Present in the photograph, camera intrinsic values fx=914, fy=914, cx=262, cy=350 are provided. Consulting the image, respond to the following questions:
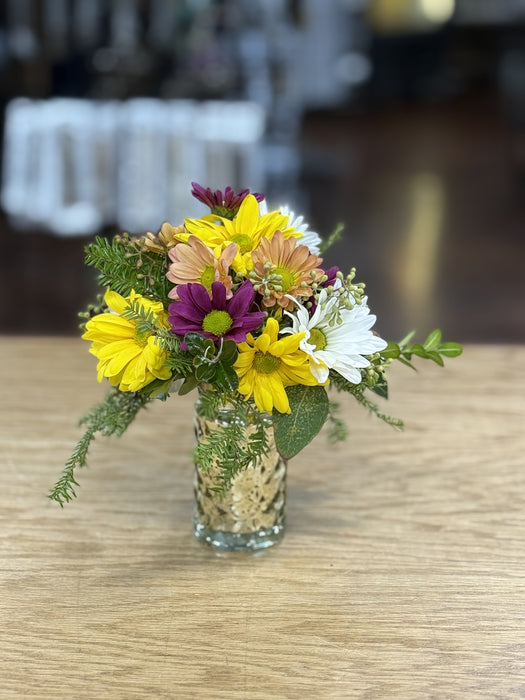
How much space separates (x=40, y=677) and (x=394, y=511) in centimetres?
45

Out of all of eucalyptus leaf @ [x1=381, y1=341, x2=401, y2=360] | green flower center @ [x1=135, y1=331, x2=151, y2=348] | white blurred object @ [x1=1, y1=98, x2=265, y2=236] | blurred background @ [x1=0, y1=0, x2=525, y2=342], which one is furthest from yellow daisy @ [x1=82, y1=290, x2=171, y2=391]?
white blurred object @ [x1=1, y1=98, x2=265, y2=236]

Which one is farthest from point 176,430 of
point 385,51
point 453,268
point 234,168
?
point 385,51

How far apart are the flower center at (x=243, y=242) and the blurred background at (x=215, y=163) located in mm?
1476

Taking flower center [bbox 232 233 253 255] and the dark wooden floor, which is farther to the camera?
the dark wooden floor

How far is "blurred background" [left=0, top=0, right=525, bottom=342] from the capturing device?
3.96 m

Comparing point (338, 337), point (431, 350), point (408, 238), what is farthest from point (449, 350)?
point (408, 238)

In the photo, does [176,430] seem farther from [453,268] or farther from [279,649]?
[453,268]

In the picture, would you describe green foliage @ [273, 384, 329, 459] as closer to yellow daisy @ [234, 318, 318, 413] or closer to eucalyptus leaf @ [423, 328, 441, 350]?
yellow daisy @ [234, 318, 318, 413]

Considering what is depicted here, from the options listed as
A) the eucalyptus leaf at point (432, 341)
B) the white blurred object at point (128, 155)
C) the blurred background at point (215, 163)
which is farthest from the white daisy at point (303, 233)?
the white blurred object at point (128, 155)

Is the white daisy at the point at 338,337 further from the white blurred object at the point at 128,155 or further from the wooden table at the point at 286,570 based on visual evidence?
the white blurred object at the point at 128,155

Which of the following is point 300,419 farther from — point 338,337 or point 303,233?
point 303,233

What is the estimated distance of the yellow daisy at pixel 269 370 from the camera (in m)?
0.79

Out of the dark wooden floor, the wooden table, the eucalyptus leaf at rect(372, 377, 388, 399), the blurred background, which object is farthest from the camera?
the blurred background

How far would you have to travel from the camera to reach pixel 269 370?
2.67 feet
